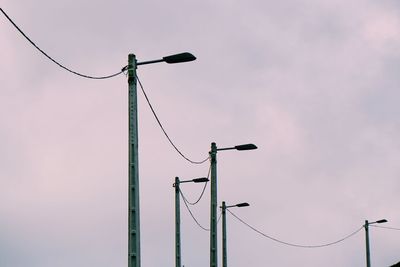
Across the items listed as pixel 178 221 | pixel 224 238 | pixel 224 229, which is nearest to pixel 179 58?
pixel 178 221

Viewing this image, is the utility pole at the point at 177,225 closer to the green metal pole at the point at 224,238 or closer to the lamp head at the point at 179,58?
the green metal pole at the point at 224,238

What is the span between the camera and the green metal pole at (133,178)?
60.5 ft

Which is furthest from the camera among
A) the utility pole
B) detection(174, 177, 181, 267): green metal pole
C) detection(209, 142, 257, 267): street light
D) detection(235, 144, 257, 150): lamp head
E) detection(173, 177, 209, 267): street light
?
detection(174, 177, 181, 267): green metal pole

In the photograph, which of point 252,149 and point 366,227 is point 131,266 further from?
point 366,227

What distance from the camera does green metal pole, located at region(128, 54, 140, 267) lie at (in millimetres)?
18453

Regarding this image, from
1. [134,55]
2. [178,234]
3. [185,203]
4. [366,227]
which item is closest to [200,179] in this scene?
[178,234]

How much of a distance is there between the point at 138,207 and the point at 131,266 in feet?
4.43

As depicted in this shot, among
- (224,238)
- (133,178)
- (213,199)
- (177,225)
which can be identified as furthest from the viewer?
(224,238)

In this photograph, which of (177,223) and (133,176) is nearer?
(133,176)

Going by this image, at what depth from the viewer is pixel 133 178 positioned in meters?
19.0

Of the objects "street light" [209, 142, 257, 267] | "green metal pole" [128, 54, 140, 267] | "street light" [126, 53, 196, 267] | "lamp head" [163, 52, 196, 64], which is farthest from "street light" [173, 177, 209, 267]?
"green metal pole" [128, 54, 140, 267]

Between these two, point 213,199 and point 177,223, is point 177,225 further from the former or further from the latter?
point 213,199

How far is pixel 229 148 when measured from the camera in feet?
109

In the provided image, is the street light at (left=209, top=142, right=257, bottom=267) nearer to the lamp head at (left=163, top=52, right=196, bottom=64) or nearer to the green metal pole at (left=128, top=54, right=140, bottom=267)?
the lamp head at (left=163, top=52, right=196, bottom=64)
